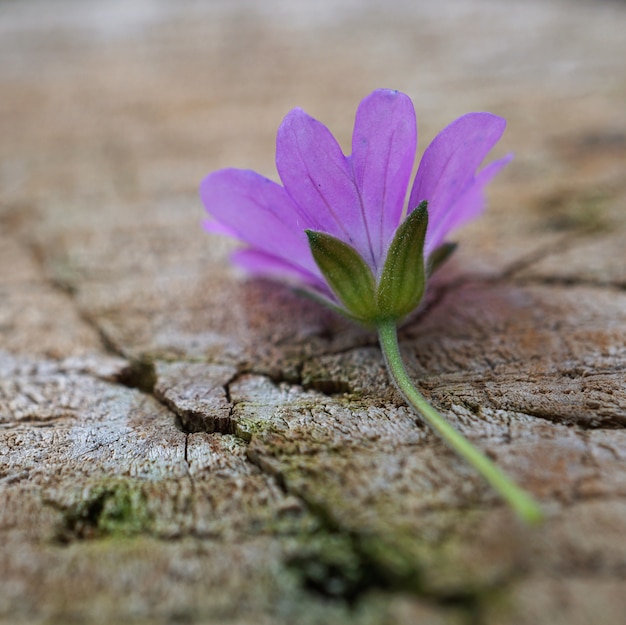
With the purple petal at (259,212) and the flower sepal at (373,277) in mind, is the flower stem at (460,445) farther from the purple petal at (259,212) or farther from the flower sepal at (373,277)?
the purple petal at (259,212)

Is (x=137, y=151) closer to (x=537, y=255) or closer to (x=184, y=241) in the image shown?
(x=184, y=241)

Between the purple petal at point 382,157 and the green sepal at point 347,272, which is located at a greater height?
the purple petal at point 382,157

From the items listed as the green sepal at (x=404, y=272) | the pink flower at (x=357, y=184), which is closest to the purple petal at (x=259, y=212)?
the pink flower at (x=357, y=184)

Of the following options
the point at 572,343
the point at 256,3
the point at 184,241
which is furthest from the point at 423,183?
the point at 256,3

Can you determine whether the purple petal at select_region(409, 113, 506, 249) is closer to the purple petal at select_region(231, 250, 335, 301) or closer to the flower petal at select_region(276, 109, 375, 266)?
the flower petal at select_region(276, 109, 375, 266)

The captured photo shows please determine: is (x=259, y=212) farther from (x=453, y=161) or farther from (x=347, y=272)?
(x=453, y=161)

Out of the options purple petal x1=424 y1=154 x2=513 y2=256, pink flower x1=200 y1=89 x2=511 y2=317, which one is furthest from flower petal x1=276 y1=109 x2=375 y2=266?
purple petal x1=424 y1=154 x2=513 y2=256
